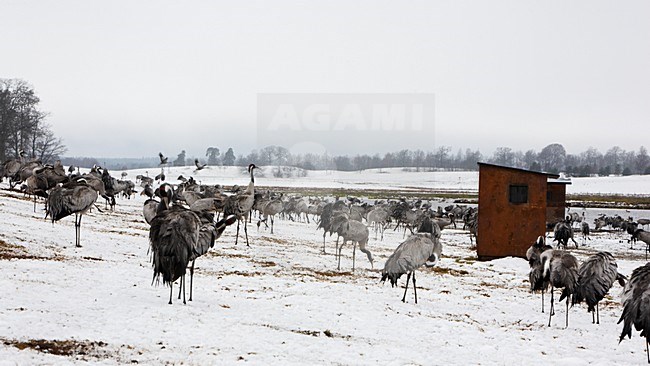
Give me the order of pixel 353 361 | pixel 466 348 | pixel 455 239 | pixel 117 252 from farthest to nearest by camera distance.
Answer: pixel 455 239, pixel 117 252, pixel 466 348, pixel 353 361

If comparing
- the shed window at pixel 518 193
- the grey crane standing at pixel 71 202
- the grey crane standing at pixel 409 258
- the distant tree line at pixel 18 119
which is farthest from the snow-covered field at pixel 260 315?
Answer: the distant tree line at pixel 18 119

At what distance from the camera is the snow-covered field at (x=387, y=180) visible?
12062 centimetres

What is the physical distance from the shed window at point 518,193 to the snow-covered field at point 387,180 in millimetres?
86826

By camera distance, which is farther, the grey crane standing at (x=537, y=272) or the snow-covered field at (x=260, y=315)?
the grey crane standing at (x=537, y=272)

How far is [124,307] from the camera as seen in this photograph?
33.3 ft

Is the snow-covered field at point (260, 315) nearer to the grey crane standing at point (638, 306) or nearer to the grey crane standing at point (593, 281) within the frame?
the grey crane standing at point (593, 281)

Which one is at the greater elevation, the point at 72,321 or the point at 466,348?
the point at 72,321

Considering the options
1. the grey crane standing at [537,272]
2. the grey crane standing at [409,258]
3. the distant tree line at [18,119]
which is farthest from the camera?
the distant tree line at [18,119]

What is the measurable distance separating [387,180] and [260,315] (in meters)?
151

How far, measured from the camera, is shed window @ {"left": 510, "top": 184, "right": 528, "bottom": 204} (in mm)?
25172

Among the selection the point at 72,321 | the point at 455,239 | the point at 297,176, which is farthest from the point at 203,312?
the point at 297,176

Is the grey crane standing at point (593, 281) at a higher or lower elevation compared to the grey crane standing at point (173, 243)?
lower

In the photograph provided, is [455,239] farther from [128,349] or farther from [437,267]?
[128,349]

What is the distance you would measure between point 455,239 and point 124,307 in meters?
28.1
